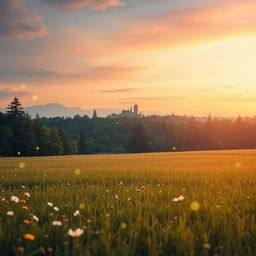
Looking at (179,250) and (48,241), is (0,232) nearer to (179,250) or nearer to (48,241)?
(48,241)

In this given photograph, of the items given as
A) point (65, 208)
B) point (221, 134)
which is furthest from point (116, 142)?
point (65, 208)

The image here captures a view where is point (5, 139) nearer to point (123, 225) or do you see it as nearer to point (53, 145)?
point (53, 145)

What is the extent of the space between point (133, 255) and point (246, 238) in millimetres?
1297

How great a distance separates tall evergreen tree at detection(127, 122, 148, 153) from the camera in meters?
104

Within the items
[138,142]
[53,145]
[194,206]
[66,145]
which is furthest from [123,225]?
[138,142]

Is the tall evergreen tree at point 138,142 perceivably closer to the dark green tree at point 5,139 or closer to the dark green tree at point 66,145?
the dark green tree at point 66,145

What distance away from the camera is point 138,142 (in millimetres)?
104375

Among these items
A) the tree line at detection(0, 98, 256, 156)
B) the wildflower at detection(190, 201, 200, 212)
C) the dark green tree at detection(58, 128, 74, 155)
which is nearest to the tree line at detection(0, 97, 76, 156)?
the tree line at detection(0, 98, 256, 156)

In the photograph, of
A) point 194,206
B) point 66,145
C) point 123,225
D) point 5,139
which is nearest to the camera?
point 123,225

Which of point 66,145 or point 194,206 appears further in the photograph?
point 66,145

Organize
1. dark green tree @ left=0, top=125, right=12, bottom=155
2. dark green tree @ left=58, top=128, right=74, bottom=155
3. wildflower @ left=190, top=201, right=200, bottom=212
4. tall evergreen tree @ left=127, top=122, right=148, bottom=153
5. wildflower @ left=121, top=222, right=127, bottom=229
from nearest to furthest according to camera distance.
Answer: wildflower @ left=121, top=222, right=127, bottom=229 < wildflower @ left=190, top=201, right=200, bottom=212 < dark green tree @ left=0, top=125, right=12, bottom=155 < dark green tree @ left=58, top=128, right=74, bottom=155 < tall evergreen tree @ left=127, top=122, right=148, bottom=153

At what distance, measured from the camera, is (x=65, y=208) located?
5.10 metres

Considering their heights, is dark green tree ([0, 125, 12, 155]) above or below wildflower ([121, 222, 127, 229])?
below

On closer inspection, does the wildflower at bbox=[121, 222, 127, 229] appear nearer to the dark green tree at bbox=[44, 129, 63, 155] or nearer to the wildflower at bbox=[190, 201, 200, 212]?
the wildflower at bbox=[190, 201, 200, 212]
